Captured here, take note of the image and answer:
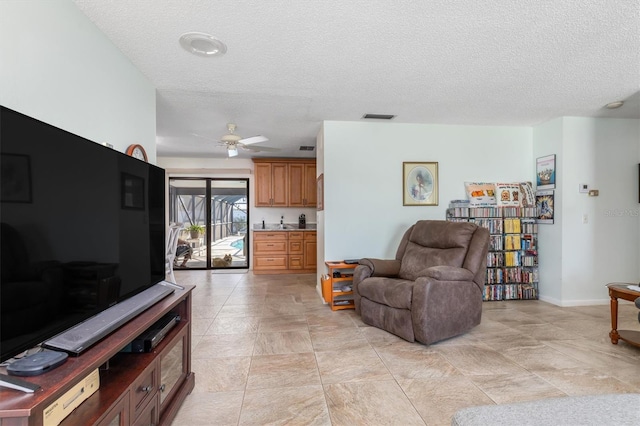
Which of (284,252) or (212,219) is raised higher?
(212,219)

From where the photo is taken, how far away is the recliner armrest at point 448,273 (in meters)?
2.64

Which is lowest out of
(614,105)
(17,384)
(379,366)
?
(379,366)

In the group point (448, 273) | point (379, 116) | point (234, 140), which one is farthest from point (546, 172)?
point (234, 140)

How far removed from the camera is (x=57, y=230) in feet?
3.51

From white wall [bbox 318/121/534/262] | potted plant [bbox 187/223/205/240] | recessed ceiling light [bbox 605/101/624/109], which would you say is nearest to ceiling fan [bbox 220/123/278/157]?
white wall [bbox 318/121/534/262]

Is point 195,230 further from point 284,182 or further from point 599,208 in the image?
point 599,208

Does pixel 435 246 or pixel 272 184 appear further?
pixel 272 184

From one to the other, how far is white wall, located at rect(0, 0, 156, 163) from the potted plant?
4.12 metres

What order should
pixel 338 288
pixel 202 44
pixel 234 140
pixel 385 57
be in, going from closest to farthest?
pixel 202 44
pixel 385 57
pixel 338 288
pixel 234 140

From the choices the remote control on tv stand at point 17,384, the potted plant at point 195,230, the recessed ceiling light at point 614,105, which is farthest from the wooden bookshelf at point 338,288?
the potted plant at point 195,230

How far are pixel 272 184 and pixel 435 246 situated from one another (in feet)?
12.7

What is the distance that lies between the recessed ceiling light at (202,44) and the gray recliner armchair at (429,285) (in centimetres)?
240

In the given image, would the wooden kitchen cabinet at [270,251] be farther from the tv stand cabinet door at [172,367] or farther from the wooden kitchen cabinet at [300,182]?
the tv stand cabinet door at [172,367]

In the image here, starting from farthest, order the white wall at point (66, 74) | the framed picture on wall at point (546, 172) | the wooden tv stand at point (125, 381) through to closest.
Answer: the framed picture on wall at point (546, 172) → the white wall at point (66, 74) → the wooden tv stand at point (125, 381)
